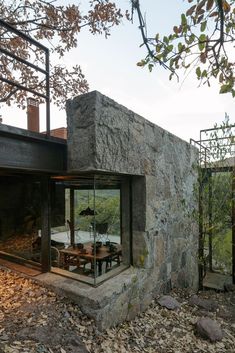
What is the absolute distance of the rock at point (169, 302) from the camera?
3572mm

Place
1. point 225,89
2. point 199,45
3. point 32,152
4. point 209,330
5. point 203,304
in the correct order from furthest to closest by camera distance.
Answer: point 203,304, point 209,330, point 32,152, point 225,89, point 199,45

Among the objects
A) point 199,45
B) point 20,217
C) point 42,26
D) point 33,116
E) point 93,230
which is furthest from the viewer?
point 42,26

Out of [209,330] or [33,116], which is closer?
[33,116]

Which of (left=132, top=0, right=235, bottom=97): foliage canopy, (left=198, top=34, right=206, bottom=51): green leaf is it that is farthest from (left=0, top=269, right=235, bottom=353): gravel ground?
(left=198, top=34, right=206, bottom=51): green leaf

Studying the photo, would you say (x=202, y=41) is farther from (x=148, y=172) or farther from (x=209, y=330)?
(x=209, y=330)

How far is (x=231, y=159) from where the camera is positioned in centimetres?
507

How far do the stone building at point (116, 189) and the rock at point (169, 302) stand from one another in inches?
5.9

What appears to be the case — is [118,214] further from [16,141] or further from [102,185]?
[16,141]

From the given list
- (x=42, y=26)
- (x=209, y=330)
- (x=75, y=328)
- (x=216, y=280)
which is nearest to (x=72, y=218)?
(x=75, y=328)

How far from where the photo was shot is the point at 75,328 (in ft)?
7.94

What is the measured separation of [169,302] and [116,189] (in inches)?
74.3

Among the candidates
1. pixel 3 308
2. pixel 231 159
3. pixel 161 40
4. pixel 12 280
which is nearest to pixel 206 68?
pixel 161 40

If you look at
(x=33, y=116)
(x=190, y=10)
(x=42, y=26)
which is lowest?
(x=33, y=116)

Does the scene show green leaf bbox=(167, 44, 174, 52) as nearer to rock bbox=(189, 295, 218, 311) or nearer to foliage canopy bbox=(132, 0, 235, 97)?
foliage canopy bbox=(132, 0, 235, 97)
